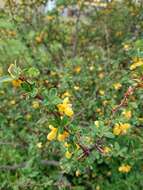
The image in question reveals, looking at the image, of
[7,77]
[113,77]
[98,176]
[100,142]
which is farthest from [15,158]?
[7,77]

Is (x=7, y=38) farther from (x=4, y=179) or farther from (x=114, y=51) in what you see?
(x=4, y=179)

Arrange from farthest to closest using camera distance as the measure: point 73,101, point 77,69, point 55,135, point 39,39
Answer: point 39,39 → point 77,69 → point 73,101 → point 55,135

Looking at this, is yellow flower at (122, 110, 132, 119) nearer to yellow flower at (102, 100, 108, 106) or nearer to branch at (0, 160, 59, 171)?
yellow flower at (102, 100, 108, 106)

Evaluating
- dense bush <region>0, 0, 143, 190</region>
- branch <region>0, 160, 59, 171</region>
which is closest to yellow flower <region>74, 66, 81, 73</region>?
dense bush <region>0, 0, 143, 190</region>

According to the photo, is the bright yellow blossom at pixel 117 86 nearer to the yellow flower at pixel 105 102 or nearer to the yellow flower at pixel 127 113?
the yellow flower at pixel 105 102

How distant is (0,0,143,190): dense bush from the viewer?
198 cm

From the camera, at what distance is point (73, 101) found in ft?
9.82

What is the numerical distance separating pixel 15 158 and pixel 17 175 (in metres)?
0.26

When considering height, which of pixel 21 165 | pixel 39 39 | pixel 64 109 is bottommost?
pixel 21 165

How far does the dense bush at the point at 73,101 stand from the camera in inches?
78.0

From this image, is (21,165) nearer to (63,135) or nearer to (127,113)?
(127,113)

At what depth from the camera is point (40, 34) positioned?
373 cm

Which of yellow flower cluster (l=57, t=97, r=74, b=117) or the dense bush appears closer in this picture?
yellow flower cluster (l=57, t=97, r=74, b=117)

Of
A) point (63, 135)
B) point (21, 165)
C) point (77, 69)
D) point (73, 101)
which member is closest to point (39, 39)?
point (77, 69)
